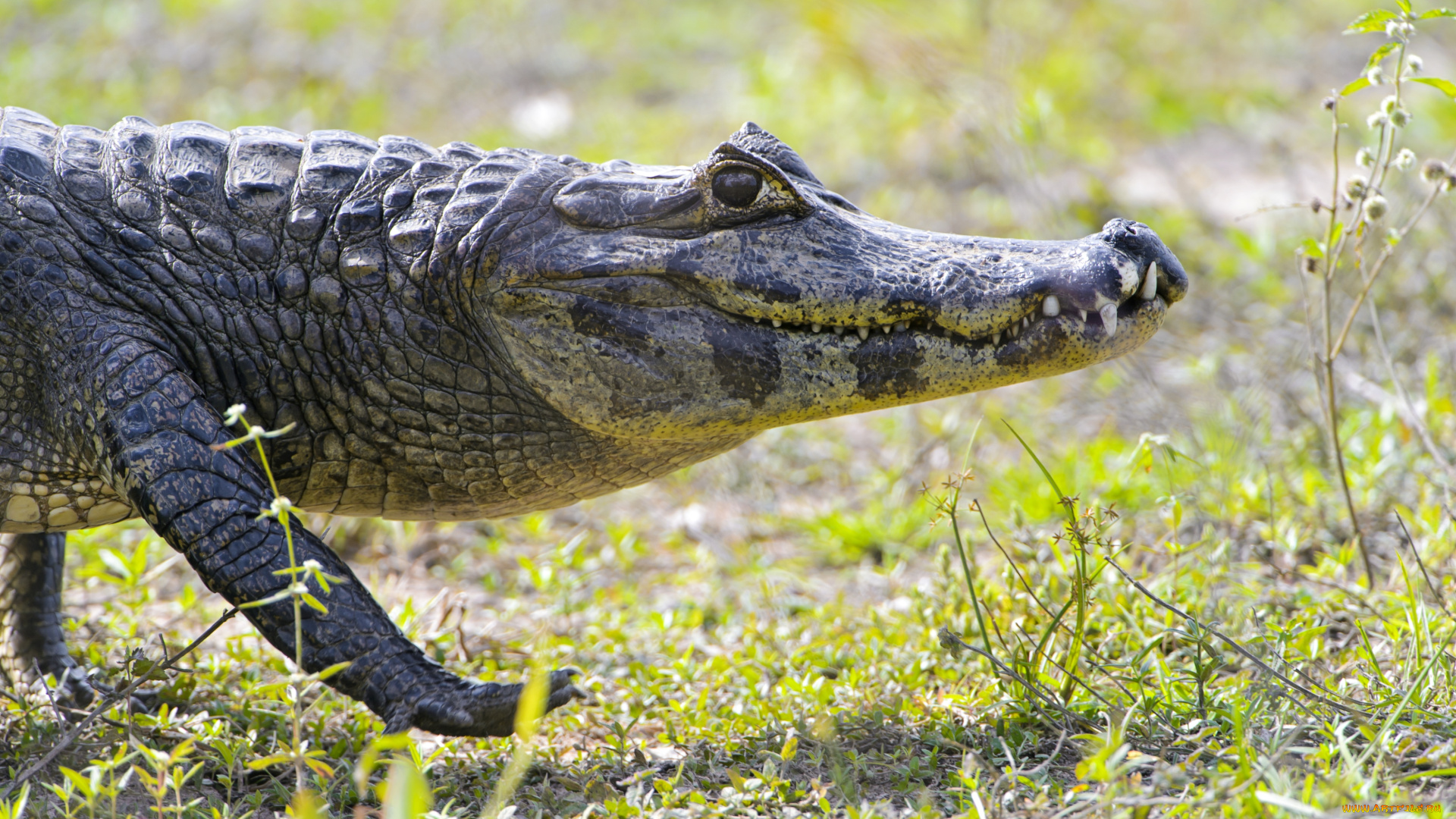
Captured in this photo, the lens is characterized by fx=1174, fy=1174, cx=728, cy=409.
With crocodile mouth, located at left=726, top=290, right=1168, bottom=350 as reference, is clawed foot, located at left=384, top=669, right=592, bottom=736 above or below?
below

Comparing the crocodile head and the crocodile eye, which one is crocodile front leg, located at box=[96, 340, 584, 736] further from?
the crocodile eye

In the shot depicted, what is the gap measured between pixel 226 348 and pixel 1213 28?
8015 millimetres

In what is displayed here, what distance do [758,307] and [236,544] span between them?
113 cm

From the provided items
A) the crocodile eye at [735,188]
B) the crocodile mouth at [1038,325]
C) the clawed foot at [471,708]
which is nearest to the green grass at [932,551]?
the clawed foot at [471,708]

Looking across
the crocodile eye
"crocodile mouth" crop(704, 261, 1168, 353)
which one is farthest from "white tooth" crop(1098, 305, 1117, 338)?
the crocodile eye

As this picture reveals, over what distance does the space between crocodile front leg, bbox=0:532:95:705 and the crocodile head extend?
4.94 feet

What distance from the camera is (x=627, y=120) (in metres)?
7.20

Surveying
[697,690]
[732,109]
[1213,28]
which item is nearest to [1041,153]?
[732,109]

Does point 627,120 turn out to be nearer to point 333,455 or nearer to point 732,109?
point 732,109

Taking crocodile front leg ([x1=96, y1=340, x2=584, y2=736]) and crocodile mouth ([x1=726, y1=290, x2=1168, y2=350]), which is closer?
crocodile front leg ([x1=96, y1=340, x2=584, y2=736])

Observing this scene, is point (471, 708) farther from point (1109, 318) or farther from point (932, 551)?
point (932, 551)

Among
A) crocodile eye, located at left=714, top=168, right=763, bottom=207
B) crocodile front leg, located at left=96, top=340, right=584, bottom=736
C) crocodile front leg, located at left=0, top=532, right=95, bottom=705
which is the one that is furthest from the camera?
crocodile front leg, located at left=0, top=532, right=95, bottom=705

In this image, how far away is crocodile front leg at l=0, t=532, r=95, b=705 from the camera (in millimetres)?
2984

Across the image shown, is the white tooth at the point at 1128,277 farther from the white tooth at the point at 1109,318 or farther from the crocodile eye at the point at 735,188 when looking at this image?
the crocodile eye at the point at 735,188
